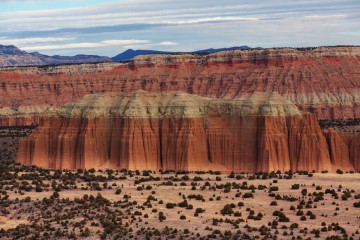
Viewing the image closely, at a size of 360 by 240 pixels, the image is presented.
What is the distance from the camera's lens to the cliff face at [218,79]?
17400 centimetres

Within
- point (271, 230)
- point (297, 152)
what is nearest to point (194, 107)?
point (297, 152)

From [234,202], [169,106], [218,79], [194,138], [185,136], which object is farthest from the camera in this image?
[218,79]

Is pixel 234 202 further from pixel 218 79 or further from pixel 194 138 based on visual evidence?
pixel 218 79

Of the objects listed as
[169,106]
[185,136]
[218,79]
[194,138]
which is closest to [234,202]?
[194,138]

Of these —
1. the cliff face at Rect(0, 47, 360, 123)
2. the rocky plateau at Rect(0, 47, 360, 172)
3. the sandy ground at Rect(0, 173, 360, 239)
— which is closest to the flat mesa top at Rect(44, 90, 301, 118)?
the rocky plateau at Rect(0, 47, 360, 172)

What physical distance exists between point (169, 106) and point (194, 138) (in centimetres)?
617

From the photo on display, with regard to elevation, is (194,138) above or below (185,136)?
below

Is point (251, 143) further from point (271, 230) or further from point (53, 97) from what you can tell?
point (53, 97)

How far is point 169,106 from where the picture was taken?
105 m

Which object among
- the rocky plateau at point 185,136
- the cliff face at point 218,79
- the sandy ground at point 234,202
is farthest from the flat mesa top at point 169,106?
the cliff face at point 218,79

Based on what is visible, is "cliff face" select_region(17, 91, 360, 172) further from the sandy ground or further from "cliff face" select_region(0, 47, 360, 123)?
"cliff face" select_region(0, 47, 360, 123)

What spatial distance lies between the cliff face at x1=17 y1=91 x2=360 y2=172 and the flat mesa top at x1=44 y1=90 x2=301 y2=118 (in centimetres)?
13

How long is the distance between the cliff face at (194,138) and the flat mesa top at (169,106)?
125 millimetres

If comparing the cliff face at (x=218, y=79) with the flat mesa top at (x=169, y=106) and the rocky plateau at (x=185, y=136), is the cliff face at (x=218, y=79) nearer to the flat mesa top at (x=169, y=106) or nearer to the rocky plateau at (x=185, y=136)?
the rocky plateau at (x=185, y=136)
